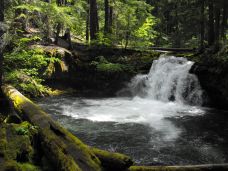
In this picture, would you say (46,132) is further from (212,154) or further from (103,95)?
(103,95)

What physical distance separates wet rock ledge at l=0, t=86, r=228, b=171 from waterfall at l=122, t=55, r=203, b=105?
13498mm

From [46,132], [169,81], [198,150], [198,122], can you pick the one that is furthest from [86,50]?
[46,132]

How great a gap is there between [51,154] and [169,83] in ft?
52.4

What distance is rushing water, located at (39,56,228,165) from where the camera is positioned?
399 inches

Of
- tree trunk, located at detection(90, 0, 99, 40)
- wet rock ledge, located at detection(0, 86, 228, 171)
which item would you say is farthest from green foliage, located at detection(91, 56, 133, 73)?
wet rock ledge, located at detection(0, 86, 228, 171)

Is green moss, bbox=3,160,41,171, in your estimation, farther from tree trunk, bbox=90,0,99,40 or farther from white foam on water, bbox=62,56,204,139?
tree trunk, bbox=90,0,99,40

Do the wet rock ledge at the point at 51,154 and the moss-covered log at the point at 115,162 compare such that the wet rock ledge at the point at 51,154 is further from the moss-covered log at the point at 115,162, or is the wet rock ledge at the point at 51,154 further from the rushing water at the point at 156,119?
the rushing water at the point at 156,119

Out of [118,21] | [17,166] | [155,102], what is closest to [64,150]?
[17,166]

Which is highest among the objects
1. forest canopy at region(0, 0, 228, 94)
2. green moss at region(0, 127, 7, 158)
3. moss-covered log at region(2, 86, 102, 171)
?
forest canopy at region(0, 0, 228, 94)

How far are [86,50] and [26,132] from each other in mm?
19085

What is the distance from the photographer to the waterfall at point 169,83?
19.8m

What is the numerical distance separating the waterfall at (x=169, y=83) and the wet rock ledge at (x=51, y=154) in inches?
531

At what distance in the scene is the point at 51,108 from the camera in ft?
54.2

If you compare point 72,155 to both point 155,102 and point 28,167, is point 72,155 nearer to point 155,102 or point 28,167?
point 28,167
